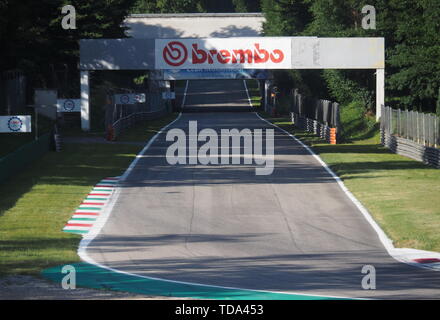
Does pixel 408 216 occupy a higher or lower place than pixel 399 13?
lower

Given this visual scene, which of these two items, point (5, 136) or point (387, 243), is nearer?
point (387, 243)

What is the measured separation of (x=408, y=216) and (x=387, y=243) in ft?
12.0

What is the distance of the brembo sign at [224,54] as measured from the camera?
186 feet

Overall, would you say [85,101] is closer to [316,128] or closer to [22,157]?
[316,128]

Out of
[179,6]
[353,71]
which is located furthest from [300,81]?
[179,6]

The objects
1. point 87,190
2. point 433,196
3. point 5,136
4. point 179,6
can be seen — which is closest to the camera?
point 433,196

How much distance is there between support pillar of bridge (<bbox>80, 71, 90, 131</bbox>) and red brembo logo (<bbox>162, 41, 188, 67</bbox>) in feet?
18.0

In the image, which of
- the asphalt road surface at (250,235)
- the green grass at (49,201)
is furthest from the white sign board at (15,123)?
the asphalt road surface at (250,235)

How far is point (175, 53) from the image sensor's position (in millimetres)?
57000

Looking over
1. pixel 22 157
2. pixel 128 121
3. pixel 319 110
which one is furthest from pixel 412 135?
pixel 128 121

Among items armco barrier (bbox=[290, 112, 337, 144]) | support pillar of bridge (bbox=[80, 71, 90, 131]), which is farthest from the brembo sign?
support pillar of bridge (bbox=[80, 71, 90, 131])

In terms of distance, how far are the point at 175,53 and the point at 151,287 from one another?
137 ft

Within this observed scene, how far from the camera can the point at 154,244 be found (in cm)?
2095
